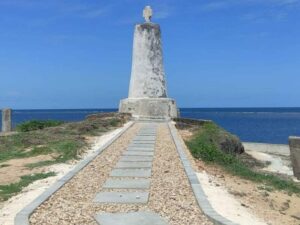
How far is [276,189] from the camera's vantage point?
11.2 m

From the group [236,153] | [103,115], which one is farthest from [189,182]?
[103,115]

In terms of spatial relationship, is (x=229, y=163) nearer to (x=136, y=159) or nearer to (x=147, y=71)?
(x=136, y=159)

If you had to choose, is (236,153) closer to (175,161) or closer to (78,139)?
(78,139)

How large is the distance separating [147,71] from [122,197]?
59.2 ft

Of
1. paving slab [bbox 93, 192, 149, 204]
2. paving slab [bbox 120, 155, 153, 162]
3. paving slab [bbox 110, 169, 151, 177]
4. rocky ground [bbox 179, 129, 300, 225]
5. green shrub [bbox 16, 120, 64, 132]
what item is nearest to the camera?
paving slab [bbox 93, 192, 149, 204]

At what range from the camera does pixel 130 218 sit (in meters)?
6.98

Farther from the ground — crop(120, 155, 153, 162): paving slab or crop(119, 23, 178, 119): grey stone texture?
crop(119, 23, 178, 119): grey stone texture

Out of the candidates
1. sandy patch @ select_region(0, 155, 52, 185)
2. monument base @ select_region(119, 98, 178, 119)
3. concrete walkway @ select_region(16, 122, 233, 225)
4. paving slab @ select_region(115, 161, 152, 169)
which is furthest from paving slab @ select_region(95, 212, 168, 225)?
monument base @ select_region(119, 98, 178, 119)

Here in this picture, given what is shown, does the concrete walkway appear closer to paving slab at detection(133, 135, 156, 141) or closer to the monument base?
paving slab at detection(133, 135, 156, 141)

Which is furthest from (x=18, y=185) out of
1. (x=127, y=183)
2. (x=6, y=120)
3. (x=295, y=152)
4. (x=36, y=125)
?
(x=6, y=120)

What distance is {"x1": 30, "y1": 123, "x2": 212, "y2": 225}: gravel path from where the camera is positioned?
22.9 feet

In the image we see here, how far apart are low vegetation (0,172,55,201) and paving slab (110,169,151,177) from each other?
121 cm

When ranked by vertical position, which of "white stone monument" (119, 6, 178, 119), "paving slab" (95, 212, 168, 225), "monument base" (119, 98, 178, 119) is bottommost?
"paving slab" (95, 212, 168, 225)

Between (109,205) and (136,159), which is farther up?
(136,159)
